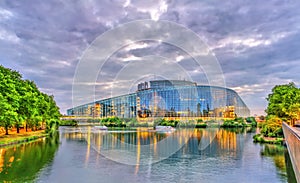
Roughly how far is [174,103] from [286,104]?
226ft

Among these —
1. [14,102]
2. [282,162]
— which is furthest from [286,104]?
[14,102]

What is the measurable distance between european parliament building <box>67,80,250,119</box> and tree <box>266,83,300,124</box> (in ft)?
199

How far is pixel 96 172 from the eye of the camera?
859 inches

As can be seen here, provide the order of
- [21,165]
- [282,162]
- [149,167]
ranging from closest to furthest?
1. [149,167]
2. [21,165]
3. [282,162]

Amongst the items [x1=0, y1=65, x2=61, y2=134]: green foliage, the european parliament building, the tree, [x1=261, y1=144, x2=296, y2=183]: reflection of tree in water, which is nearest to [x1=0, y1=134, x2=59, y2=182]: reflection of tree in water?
[x1=0, y1=65, x2=61, y2=134]: green foliage

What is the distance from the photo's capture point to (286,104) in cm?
4222

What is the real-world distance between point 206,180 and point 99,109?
354 ft

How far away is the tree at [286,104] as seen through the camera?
4009 centimetres

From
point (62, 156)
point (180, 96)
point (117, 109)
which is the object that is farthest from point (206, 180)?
point (117, 109)

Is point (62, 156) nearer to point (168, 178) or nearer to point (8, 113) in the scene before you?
point (8, 113)

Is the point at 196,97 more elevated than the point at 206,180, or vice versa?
the point at 196,97

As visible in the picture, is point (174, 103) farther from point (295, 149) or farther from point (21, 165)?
point (295, 149)

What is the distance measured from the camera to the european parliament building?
356 feet

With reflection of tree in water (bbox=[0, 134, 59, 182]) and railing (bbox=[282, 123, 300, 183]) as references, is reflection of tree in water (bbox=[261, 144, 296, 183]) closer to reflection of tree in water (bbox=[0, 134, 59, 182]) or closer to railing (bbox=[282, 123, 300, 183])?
railing (bbox=[282, 123, 300, 183])
